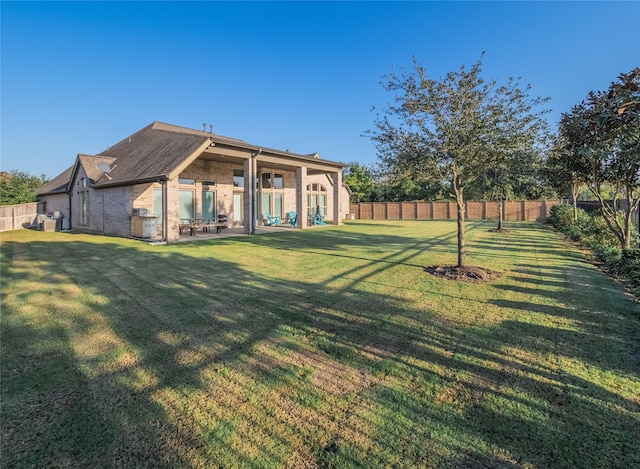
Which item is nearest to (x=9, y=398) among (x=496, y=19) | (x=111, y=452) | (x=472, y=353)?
(x=111, y=452)

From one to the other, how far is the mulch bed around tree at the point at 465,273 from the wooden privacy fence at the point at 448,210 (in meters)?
24.6

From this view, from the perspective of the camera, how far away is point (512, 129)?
22.6 feet

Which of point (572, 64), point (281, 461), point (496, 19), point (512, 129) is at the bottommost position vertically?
point (281, 461)

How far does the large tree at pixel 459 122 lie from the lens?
6855 mm

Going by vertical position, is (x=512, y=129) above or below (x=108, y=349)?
above

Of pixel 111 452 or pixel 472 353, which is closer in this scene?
pixel 111 452

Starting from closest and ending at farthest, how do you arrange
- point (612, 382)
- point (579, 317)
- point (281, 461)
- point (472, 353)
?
point (281, 461) → point (612, 382) → point (472, 353) → point (579, 317)

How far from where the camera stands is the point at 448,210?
1310 inches

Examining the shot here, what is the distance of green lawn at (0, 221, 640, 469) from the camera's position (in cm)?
Result: 219

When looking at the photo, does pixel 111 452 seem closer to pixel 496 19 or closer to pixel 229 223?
pixel 496 19

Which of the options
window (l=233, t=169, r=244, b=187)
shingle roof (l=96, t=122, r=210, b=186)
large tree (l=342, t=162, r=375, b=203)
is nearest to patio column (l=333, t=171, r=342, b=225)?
A: window (l=233, t=169, r=244, b=187)

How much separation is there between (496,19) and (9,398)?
1443 centimetres

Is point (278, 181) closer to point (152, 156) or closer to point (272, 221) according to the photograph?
point (272, 221)

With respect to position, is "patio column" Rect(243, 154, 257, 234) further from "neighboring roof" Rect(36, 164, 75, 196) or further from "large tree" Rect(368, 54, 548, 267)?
"neighboring roof" Rect(36, 164, 75, 196)
